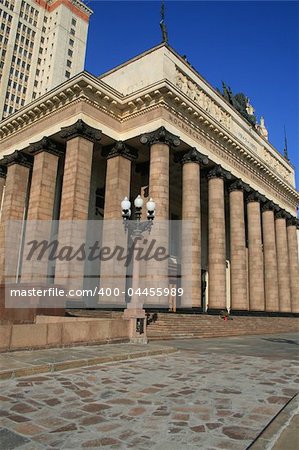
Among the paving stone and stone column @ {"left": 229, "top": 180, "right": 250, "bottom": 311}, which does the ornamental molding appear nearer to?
stone column @ {"left": 229, "top": 180, "right": 250, "bottom": 311}

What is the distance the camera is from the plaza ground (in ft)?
11.9

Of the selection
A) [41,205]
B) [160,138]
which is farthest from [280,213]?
[41,205]

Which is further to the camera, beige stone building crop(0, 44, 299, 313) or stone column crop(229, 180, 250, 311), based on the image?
stone column crop(229, 180, 250, 311)

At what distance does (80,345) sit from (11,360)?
10.3ft

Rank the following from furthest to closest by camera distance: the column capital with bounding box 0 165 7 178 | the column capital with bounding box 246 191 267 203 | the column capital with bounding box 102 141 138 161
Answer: the column capital with bounding box 246 191 267 203, the column capital with bounding box 0 165 7 178, the column capital with bounding box 102 141 138 161

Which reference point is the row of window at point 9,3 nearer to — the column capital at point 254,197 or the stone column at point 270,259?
the column capital at point 254,197

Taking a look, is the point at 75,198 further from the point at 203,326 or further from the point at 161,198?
the point at 203,326

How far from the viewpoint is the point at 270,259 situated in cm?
3192

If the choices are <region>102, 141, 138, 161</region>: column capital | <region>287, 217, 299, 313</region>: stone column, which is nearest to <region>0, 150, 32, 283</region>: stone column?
<region>102, 141, 138, 161</region>: column capital

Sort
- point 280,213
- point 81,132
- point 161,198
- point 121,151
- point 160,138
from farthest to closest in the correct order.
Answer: point 280,213
point 121,151
point 160,138
point 81,132
point 161,198

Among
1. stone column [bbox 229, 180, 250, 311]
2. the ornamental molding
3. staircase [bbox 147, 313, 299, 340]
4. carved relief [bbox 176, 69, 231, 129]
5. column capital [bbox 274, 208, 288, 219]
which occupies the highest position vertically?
carved relief [bbox 176, 69, 231, 129]

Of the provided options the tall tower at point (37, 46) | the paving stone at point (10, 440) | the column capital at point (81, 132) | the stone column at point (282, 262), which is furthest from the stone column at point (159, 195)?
the tall tower at point (37, 46)

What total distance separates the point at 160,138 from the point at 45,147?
7572mm

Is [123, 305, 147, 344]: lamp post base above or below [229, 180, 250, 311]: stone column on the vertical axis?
below
